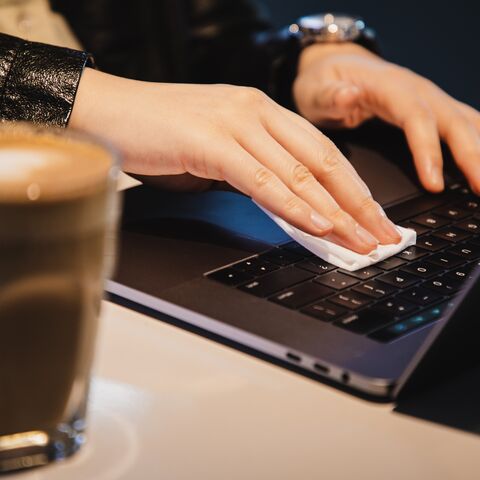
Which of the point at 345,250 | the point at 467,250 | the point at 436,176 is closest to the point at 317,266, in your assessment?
the point at 345,250

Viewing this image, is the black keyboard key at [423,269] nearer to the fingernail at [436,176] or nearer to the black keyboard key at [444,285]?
the black keyboard key at [444,285]

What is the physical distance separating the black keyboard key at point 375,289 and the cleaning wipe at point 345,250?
3cm

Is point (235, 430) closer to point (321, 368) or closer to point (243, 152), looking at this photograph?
point (321, 368)

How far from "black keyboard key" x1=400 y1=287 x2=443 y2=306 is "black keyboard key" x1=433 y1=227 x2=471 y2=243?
11 cm

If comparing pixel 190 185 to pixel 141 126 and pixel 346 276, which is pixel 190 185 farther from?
pixel 346 276

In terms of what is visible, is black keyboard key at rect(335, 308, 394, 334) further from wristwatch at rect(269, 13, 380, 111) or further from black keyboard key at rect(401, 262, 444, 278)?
wristwatch at rect(269, 13, 380, 111)

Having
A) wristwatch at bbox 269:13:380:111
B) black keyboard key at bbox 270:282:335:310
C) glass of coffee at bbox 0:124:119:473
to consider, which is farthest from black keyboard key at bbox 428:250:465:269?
wristwatch at bbox 269:13:380:111

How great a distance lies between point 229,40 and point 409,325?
3.19 feet

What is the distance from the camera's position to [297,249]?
28.0 inches

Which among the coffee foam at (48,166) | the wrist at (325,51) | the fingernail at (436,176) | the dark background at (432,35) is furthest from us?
the dark background at (432,35)

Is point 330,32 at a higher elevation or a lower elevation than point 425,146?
higher

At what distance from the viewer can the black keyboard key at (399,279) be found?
65 cm

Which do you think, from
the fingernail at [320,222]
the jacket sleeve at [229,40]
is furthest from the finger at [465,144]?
the jacket sleeve at [229,40]

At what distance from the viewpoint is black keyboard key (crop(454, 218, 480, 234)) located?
76cm
